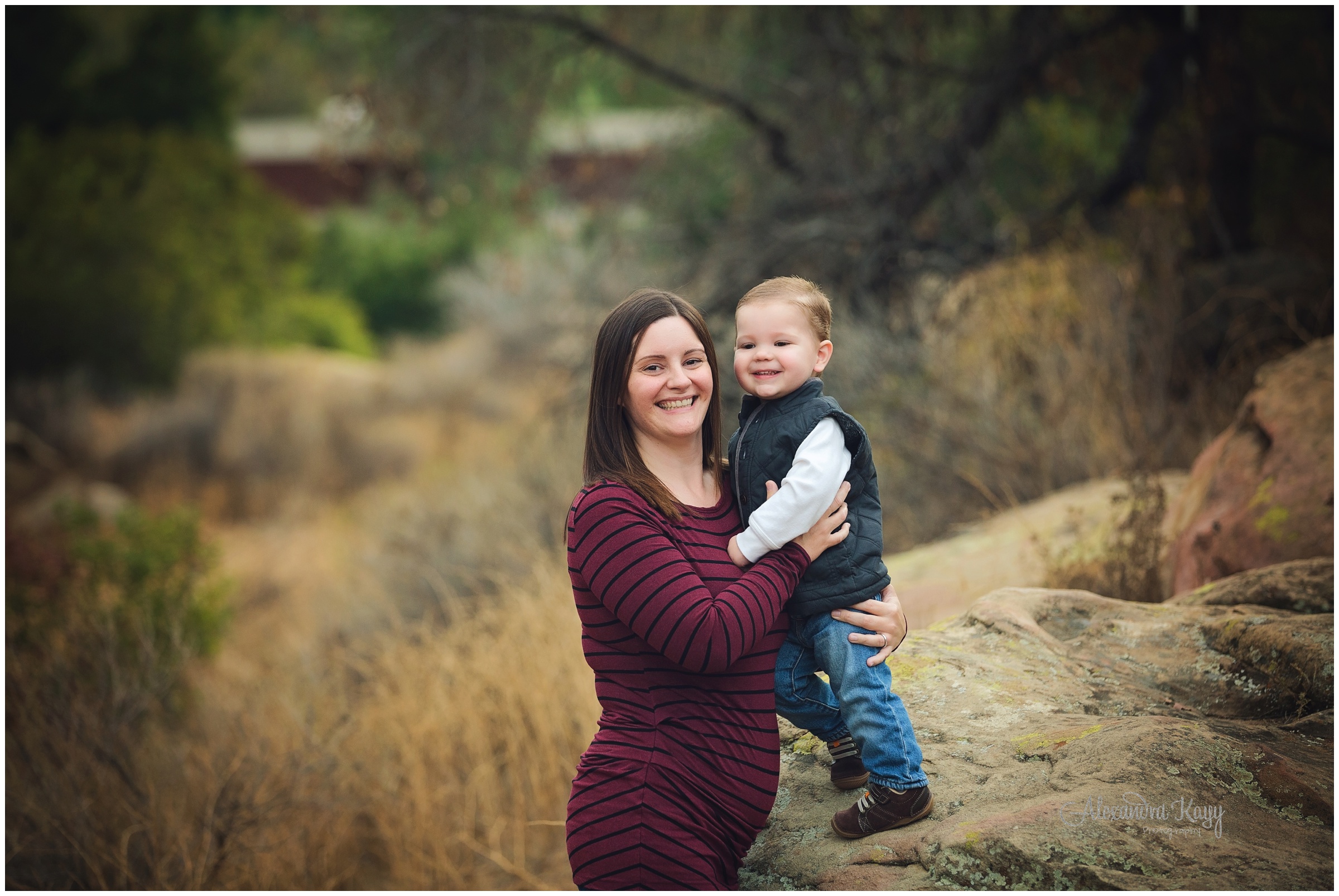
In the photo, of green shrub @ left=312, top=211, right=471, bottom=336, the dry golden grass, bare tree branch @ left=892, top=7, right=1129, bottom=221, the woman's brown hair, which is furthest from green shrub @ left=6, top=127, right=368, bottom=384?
the woman's brown hair

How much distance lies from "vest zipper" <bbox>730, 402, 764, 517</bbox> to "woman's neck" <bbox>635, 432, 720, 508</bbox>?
0.20ft

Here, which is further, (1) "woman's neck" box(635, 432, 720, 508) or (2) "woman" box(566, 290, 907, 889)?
(1) "woman's neck" box(635, 432, 720, 508)

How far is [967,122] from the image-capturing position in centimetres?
813

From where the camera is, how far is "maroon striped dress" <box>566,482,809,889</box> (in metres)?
2.06

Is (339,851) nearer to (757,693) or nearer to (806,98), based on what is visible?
(757,693)

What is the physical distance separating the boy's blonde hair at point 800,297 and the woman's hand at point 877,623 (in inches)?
23.5

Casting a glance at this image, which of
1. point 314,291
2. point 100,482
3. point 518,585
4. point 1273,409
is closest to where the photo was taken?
point 1273,409

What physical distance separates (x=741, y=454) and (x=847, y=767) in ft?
2.46

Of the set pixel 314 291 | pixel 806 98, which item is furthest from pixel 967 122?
pixel 314 291

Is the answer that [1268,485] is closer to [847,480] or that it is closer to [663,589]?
Answer: [847,480]

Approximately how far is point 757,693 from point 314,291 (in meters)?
21.6

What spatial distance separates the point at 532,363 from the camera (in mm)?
16797

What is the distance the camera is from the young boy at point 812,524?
85.2 inches

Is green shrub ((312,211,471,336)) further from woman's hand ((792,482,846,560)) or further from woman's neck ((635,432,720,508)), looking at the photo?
woman's hand ((792,482,846,560))
